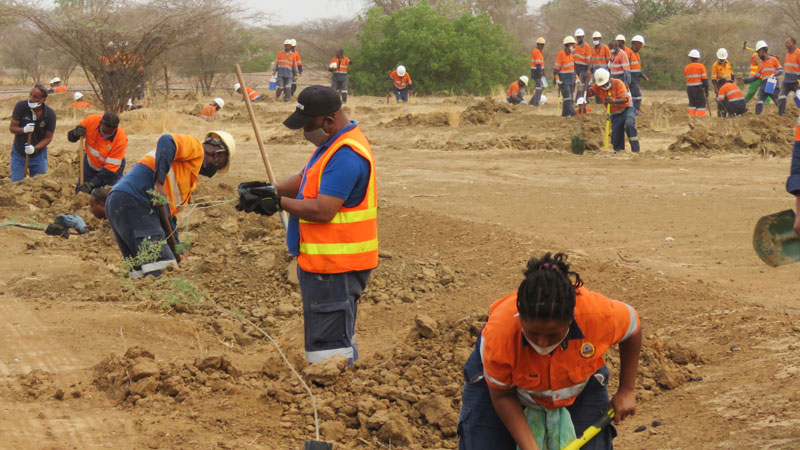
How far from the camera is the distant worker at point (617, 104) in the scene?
13.4 metres

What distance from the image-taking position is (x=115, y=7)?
67.9 ft

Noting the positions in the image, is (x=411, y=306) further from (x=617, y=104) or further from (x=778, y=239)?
(x=617, y=104)

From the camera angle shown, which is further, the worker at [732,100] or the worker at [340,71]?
the worker at [340,71]

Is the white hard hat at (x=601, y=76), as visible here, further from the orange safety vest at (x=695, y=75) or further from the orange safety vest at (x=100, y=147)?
the orange safety vest at (x=100, y=147)

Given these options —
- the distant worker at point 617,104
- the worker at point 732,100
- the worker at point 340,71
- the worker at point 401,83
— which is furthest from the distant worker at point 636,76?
the worker at point 340,71

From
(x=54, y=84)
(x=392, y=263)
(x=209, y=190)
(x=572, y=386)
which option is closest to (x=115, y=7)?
(x=54, y=84)

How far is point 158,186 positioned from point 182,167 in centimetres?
22

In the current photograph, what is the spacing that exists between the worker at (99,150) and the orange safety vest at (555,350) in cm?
806

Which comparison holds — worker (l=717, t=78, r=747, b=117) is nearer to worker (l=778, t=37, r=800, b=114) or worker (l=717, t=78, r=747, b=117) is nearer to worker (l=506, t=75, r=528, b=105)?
worker (l=778, t=37, r=800, b=114)

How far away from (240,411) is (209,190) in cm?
693

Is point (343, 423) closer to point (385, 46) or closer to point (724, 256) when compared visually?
point (724, 256)

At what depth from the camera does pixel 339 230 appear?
4.40 m

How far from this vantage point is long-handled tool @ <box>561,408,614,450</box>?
2984mm

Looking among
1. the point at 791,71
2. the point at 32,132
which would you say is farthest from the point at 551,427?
the point at 791,71
